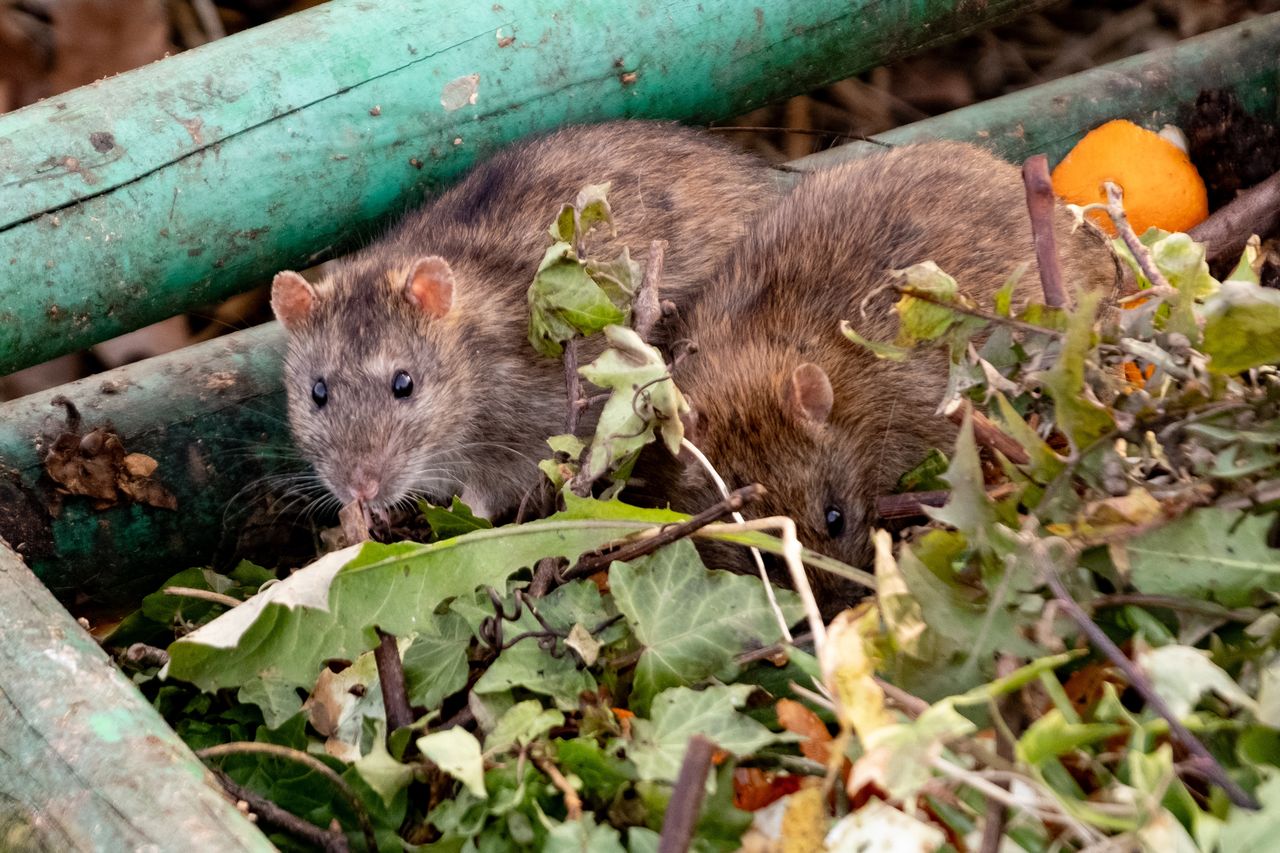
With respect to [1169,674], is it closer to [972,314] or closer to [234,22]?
[972,314]

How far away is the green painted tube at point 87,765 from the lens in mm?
1949

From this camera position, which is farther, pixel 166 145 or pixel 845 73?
pixel 845 73

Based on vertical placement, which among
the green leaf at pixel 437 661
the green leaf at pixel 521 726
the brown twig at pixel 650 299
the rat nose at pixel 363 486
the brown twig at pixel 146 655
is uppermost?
the brown twig at pixel 650 299

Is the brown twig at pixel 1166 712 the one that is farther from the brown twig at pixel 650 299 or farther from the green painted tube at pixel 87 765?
the brown twig at pixel 650 299

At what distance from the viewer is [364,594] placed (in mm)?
2604

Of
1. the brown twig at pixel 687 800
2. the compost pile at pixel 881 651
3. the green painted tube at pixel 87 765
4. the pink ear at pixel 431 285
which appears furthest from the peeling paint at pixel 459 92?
the brown twig at pixel 687 800

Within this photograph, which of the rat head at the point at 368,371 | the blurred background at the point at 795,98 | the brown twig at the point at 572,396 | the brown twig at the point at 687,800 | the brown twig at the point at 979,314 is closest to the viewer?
the brown twig at the point at 687,800

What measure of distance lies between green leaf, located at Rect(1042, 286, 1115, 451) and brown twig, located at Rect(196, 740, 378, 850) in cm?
140

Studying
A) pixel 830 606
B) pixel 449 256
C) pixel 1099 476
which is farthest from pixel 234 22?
pixel 1099 476

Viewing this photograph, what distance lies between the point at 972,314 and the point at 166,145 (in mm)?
2067

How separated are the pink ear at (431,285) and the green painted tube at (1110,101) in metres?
1.52

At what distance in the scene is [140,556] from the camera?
149 inches

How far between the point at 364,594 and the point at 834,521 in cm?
128

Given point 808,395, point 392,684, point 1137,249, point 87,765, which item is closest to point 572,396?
point 808,395
